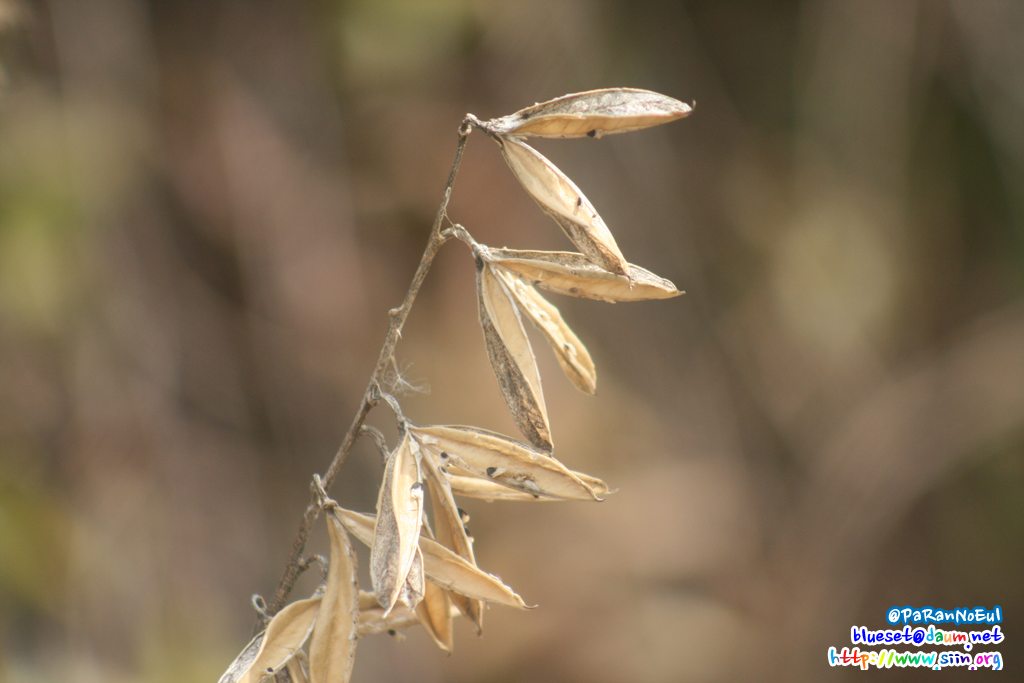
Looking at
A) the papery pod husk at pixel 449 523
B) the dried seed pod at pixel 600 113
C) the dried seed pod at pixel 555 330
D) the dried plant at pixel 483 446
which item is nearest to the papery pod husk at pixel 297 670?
Result: the dried plant at pixel 483 446

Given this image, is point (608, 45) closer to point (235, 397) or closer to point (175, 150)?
point (175, 150)

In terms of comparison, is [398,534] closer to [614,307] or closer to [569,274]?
[569,274]

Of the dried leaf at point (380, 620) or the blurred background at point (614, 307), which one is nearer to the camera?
the dried leaf at point (380, 620)

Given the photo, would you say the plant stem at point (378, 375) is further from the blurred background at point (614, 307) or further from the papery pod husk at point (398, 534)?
the blurred background at point (614, 307)

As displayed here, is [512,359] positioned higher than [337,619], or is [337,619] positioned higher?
[512,359]

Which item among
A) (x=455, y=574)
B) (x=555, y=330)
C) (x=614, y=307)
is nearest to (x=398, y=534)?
(x=455, y=574)
